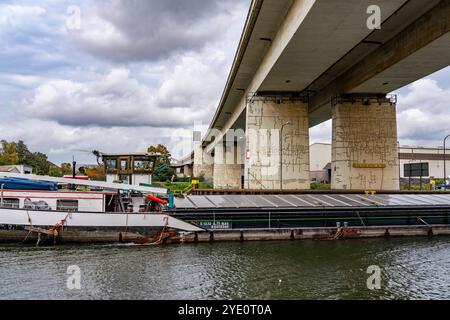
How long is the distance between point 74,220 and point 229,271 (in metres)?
9.85

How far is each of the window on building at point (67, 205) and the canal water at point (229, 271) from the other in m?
2.93

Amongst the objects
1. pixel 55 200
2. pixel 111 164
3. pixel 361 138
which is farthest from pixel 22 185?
pixel 361 138

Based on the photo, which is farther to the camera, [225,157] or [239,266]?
[225,157]

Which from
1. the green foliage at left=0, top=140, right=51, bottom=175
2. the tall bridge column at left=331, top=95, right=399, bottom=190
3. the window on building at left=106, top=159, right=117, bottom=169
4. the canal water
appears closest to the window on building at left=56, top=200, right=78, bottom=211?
the canal water

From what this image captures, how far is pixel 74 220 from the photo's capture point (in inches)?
843

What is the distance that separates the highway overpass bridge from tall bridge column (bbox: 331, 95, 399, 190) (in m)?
0.09

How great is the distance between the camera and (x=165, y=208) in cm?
2247

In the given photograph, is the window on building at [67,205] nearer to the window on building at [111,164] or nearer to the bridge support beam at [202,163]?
the window on building at [111,164]

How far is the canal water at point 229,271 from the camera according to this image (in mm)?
13008

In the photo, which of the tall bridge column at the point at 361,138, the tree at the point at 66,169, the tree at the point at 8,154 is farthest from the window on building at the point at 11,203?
the tree at the point at 8,154

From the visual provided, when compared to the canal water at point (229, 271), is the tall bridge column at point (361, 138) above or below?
above
